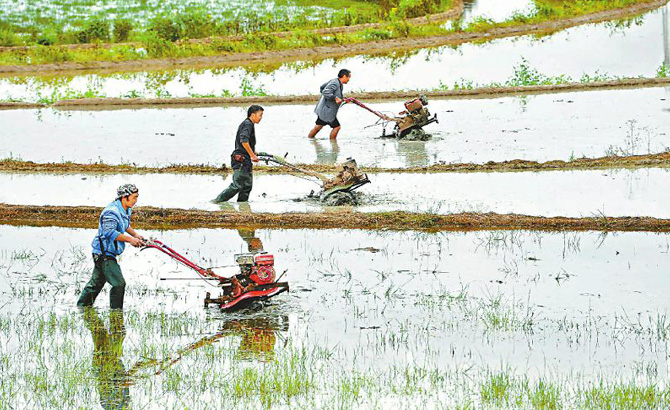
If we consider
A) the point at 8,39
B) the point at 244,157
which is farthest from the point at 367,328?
the point at 8,39

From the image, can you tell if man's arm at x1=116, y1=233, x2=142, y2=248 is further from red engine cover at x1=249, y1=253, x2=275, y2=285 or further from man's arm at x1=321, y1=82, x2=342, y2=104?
man's arm at x1=321, y1=82, x2=342, y2=104

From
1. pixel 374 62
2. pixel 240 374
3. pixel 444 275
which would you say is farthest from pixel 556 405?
pixel 374 62

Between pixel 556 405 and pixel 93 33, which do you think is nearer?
pixel 556 405

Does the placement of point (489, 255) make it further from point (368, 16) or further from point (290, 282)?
point (368, 16)

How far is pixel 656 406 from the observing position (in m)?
4.96

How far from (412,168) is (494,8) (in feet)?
55.7

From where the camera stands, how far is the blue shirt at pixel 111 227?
660 cm

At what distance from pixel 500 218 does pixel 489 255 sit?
36.7 inches

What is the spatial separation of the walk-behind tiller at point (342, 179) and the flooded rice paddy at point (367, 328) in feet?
2.71

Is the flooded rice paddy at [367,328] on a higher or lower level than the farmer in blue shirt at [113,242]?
lower

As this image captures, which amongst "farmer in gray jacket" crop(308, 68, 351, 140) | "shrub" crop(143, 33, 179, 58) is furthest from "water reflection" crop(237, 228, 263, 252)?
"shrub" crop(143, 33, 179, 58)

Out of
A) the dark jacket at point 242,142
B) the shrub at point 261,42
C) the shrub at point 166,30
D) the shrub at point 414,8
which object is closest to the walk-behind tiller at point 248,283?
the dark jacket at point 242,142

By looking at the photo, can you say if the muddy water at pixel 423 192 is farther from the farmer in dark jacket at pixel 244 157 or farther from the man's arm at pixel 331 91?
the man's arm at pixel 331 91

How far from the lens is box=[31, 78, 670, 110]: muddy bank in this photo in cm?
1677
